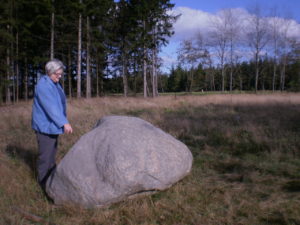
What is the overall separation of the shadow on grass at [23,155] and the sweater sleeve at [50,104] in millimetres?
1576

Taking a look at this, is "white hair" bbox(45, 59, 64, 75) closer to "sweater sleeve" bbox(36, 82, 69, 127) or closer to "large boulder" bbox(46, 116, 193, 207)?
"sweater sleeve" bbox(36, 82, 69, 127)

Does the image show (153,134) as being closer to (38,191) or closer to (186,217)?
(186,217)

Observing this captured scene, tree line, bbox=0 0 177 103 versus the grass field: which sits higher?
tree line, bbox=0 0 177 103

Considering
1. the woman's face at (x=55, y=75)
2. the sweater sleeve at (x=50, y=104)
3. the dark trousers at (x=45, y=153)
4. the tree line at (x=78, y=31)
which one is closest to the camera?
the sweater sleeve at (x=50, y=104)

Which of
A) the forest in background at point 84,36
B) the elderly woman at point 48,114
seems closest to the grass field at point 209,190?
the elderly woman at point 48,114

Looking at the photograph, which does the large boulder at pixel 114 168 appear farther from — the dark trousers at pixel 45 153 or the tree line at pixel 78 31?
the tree line at pixel 78 31

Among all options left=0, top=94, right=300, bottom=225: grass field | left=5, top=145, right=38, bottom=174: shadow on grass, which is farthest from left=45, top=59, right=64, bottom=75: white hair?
left=5, top=145, right=38, bottom=174: shadow on grass

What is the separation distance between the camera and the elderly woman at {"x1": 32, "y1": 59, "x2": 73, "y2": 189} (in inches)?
125

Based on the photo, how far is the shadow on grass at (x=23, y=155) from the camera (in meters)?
4.56

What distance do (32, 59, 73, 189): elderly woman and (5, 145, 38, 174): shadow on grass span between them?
3.44 feet

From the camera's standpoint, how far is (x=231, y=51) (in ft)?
105

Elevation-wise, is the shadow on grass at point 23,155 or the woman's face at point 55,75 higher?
the woman's face at point 55,75

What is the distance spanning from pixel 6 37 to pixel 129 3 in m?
11.3

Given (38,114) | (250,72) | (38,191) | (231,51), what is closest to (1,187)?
(38,191)
